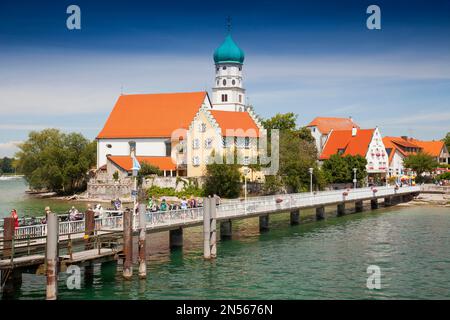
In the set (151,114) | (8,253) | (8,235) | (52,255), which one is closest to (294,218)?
(8,235)

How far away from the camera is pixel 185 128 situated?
330ft

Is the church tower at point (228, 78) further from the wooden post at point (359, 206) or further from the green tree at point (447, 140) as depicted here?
the green tree at point (447, 140)

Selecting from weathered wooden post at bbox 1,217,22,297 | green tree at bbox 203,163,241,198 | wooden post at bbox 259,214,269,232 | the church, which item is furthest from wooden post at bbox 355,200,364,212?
weathered wooden post at bbox 1,217,22,297

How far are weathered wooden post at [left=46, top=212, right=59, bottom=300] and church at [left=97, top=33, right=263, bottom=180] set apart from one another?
192 feet

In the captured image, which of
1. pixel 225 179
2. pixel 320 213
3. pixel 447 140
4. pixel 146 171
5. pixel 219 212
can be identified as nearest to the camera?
pixel 219 212

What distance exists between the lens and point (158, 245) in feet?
145

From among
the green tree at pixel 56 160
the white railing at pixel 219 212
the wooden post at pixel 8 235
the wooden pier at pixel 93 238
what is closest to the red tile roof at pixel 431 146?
the white railing at pixel 219 212

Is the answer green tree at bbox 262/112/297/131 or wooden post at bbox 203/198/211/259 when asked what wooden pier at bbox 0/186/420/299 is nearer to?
wooden post at bbox 203/198/211/259

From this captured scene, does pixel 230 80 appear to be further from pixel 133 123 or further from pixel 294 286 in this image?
pixel 294 286

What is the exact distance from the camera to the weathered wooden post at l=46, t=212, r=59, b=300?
26.6 metres

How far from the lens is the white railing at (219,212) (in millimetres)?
32125

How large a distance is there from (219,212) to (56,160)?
62187 millimetres

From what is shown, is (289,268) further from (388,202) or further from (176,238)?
(388,202)
